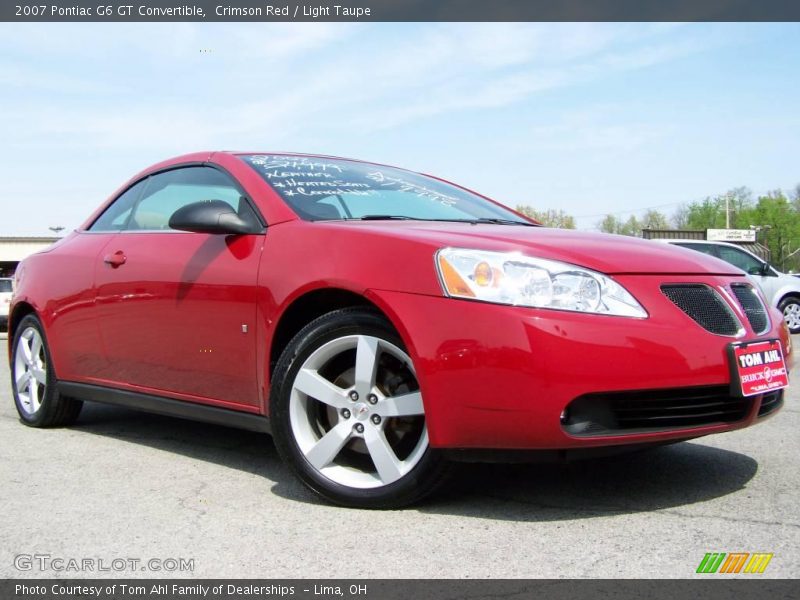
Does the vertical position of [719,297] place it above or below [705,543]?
above

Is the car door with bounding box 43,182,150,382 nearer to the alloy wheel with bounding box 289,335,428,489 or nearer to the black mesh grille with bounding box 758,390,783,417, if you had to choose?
the alloy wheel with bounding box 289,335,428,489

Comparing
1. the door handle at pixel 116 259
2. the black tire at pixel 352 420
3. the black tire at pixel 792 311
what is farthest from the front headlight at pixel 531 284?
the black tire at pixel 792 311

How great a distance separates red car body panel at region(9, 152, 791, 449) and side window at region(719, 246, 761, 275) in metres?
11.6

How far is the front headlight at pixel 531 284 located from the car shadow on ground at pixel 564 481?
0.66 metres

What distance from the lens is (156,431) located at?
495 centimetres

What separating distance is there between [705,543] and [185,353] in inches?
90.6

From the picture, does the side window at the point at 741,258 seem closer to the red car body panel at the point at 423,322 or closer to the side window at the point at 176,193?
the red car body panel at the point at 423,322

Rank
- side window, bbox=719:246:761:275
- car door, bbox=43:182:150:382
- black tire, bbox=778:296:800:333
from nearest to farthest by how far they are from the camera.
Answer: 1. car door, bbox=43:182:150:382
2. side window, bbox=719:246:761:275
3. black tire, bbox=778:296:800:333

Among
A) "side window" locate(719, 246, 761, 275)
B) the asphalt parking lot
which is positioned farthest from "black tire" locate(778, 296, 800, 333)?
the asphalt parking lot

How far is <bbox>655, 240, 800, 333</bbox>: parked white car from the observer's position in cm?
1445

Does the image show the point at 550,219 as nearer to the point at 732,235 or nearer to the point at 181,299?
the point at 181,299

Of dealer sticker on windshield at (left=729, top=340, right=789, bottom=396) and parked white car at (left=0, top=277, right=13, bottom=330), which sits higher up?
dealer sticker on windshield at (left=729, top=340, right=789, bottom=396)

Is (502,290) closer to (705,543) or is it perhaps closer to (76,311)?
(705,543)

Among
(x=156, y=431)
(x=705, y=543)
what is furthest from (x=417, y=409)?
(x=156, y=431)
